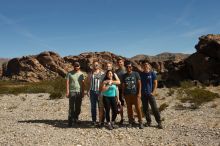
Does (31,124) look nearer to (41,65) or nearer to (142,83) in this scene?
(142,83)

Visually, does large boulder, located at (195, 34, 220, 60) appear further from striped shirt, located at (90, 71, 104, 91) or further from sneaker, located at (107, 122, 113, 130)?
sneaker, located at (107, 122, 113, 130)

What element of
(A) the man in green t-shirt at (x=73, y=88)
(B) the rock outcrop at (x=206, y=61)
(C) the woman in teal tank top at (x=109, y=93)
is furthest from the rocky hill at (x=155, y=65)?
(C) the woman in teal tank top at (x=109, y=93)

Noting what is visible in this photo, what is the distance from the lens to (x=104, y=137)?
1023 cm

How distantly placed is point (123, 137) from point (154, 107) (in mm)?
1783

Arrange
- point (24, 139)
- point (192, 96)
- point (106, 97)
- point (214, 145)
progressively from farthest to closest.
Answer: point (192, 96) < point (106, 97) < point (24, 139) < point (214, 145)

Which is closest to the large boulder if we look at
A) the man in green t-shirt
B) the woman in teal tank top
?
the man in green t-shirt

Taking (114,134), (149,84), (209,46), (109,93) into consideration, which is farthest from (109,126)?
(209,46)

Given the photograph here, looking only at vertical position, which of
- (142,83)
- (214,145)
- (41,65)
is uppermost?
(41,65)

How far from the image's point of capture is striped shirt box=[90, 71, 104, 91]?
38.2 feet

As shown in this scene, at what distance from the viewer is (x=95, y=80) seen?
11.7 m

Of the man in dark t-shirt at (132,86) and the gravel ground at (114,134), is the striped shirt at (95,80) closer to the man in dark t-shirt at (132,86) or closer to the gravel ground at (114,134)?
the man in dark t-shirt at (132,86)

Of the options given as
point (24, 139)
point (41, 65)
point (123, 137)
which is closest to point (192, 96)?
point (123, 137)

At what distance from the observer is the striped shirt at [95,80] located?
11.6 m

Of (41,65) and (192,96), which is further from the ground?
(41,65)
